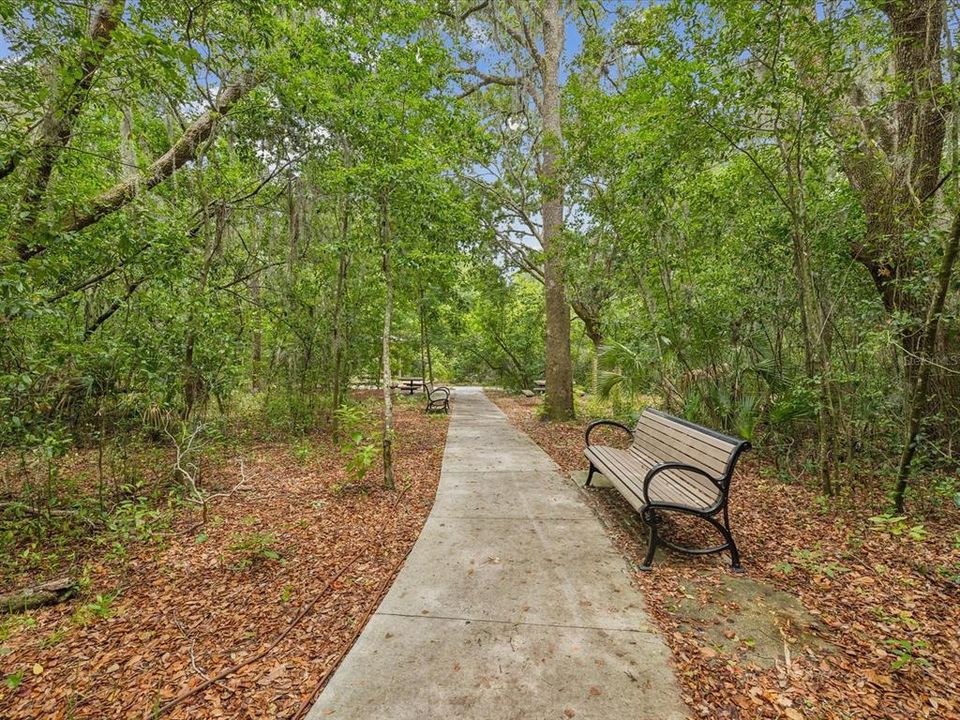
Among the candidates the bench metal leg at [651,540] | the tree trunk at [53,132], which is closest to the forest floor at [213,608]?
the bench metal leg at [651,540]

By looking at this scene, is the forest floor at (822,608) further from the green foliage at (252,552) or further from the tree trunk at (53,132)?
the tree trunk at (53,132)

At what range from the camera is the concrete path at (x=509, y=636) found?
185 centimetres

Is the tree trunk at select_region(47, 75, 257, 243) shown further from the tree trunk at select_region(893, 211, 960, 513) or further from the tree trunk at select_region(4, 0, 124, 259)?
the tree trunk at select_region(893, 211, 960, 513)

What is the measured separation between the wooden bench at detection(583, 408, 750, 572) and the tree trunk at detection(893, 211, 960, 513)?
1.46m

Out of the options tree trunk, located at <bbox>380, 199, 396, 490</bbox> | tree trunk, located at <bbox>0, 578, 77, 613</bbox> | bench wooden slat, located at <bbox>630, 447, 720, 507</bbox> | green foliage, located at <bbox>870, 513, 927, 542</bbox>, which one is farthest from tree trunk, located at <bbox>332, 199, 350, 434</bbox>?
green foliage, located at <bbox>870, 513, 927, 542</bbox>

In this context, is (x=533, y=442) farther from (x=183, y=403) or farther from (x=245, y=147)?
(x=245, y=147)

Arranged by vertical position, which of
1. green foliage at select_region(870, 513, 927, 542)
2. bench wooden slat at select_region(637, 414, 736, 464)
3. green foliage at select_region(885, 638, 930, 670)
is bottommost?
green foliage at select_region(885, 638, 930, 670)

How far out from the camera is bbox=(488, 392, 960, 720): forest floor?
1879 millimetres

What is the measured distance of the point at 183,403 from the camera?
184 inches

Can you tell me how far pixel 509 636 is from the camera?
2.30 m

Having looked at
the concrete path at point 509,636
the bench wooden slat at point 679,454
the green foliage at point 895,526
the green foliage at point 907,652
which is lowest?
the concrete path at point 509,636

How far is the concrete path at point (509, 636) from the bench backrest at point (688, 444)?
103 centimetres

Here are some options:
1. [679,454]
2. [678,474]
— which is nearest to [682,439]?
[679,454]

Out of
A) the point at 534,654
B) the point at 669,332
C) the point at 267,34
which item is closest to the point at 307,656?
the point at 534,654
